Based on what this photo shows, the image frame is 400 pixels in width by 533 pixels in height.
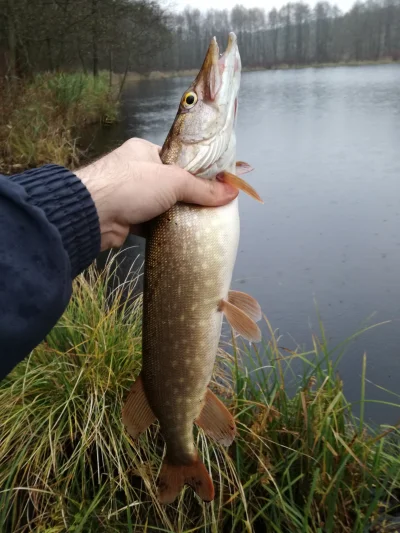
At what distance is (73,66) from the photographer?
25.7 m

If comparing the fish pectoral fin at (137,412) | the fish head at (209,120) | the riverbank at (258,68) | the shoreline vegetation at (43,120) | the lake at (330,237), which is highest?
the fish head at (209,120)

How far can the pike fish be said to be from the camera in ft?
6.20

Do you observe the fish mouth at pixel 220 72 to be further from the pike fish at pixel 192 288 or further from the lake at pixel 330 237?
the lake at pixel 330 237

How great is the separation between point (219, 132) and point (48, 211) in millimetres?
681

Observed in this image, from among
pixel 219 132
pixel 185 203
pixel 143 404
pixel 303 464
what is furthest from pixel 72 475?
pixel 219 132

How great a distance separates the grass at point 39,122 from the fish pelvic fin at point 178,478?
8478mm

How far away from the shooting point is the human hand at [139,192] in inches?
72.9

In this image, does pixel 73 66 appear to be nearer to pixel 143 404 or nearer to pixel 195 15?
→ pixel 143 404

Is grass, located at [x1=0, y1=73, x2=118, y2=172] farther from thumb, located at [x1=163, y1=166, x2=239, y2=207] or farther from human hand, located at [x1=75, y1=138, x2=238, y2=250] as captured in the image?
thumb, located at [x1=163, y1=166, x2=239, y2=207]


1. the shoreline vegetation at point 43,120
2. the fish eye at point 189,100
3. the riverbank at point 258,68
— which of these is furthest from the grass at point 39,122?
the riverbank at point 258,68

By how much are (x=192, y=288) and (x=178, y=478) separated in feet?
2.39

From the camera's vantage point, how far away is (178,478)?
2018 millimetres

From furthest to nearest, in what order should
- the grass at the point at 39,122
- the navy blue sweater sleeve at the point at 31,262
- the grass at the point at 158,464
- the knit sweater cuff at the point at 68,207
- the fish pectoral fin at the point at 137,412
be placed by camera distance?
1. the grass at the point at 39,122
2. the grass at the point at 158,464
3. the fish pectoral fin at the point at 137,412
4. the knit sweater cuff at the point at 68,207
5. the navy blue sweater sleeve at the point at 31,262

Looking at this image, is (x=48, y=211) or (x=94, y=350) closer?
(x=48, y=211)
